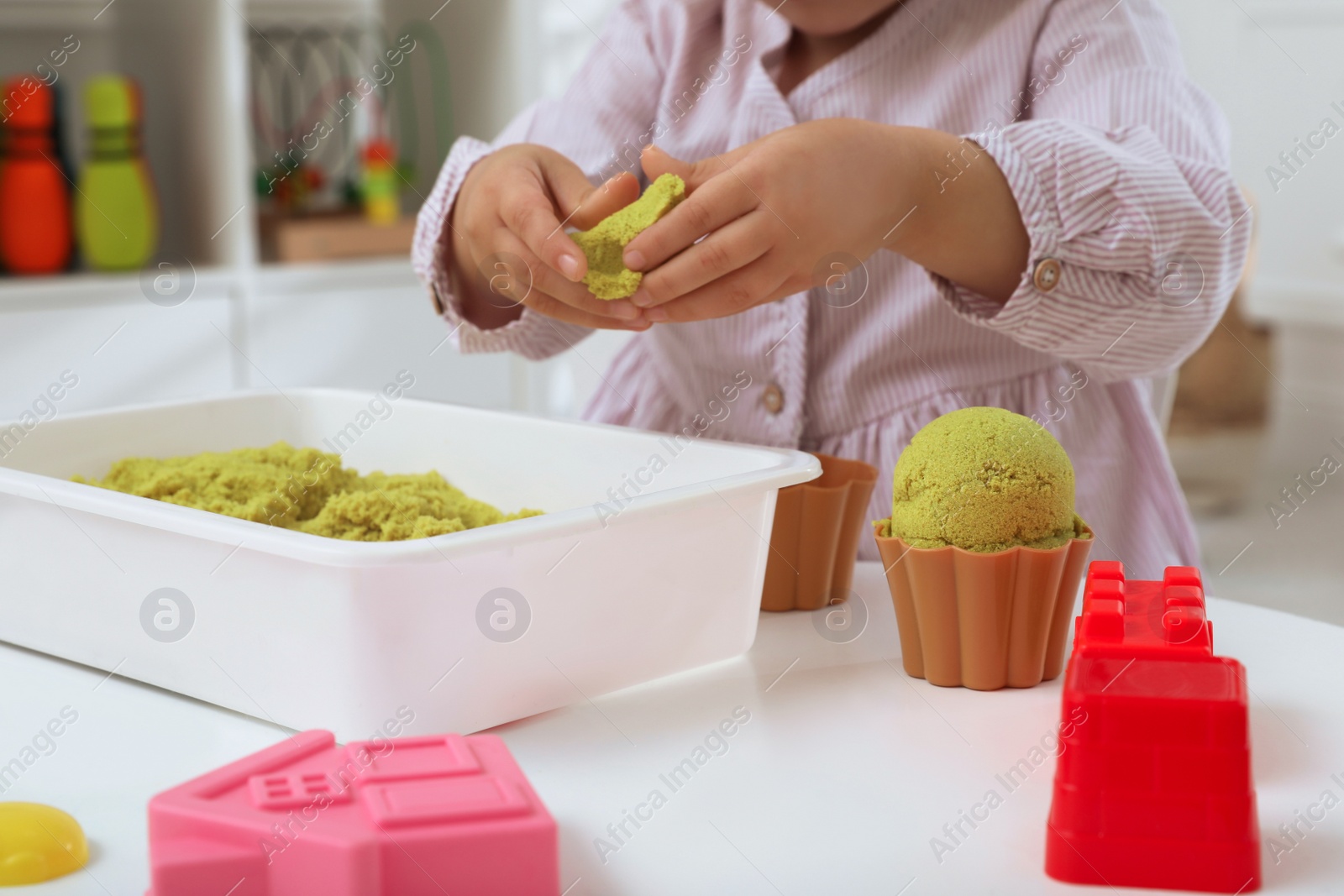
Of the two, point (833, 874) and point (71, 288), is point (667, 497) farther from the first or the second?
point (71, 288)

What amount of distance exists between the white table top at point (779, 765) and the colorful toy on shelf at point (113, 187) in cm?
132

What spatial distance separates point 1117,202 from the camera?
0.73m

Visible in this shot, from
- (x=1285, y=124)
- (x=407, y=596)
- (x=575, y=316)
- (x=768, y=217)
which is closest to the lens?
(x=407, y=596)

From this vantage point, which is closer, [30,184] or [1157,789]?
[1157,789]

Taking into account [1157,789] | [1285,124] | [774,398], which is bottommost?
[1285,124]

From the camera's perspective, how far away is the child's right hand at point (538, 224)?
69 cm

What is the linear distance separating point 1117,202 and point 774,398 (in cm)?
28

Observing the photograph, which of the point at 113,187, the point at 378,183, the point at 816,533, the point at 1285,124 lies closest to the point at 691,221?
the point at 816,533

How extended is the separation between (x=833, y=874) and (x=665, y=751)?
0.37 ft

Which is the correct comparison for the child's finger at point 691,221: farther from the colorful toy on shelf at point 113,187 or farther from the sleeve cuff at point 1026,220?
the colorful toy on shelf at point 113,187

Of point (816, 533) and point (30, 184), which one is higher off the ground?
point (816, 533)

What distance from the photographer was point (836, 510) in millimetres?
664

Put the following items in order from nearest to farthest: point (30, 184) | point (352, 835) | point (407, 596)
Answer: point (352, 835)
point (407, 596)
point (30, 184)

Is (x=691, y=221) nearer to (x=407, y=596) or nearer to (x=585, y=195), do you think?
(x=585, y=195)
